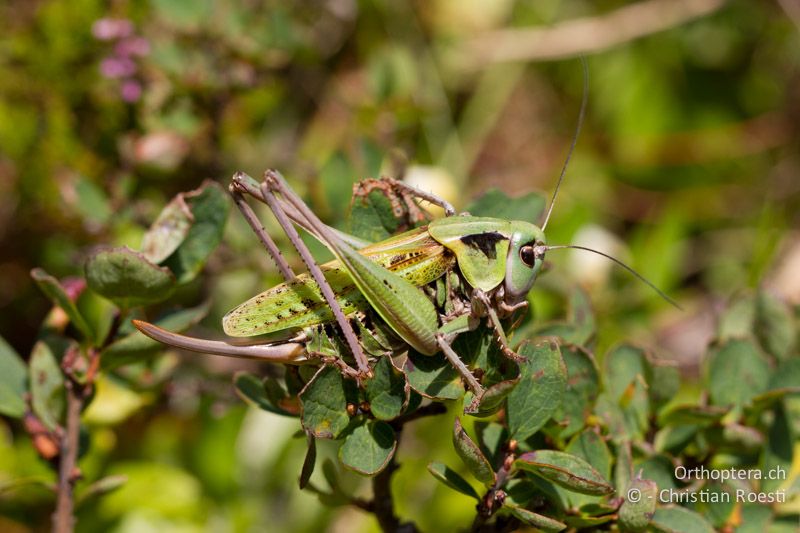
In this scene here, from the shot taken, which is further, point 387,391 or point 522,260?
point 522,260

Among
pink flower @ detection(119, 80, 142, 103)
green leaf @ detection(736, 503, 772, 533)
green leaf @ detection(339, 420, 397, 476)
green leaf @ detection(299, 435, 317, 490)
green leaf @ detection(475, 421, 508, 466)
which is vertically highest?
pink flower @ detection(119, 80, 142, 103)

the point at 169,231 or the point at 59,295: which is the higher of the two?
the point at 169,231

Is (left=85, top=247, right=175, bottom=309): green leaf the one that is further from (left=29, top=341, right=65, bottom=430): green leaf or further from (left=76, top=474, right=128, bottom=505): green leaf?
(left=76, top=474, right=128, bottom=505): green leaf

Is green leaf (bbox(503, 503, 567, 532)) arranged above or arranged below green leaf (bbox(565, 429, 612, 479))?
below

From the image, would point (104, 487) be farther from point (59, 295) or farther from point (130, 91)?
point (130, 91)

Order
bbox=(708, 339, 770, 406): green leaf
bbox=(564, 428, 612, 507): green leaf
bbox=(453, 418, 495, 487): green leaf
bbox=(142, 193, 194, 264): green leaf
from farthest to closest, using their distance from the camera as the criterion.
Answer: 1. bbox=(708, 339, 770, 406): green leaf
2. bbox=(142, 193, 194, 264): green leaf
3. bbox=(564, 428, 612, 507): green leaf
4. bbox=(453, 418, 495, 487): green leaf

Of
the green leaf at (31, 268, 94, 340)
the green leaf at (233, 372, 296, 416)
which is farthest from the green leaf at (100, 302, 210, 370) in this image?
the green leaf at (233, 372, 296, 416)

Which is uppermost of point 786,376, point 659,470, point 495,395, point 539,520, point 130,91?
point 786,376

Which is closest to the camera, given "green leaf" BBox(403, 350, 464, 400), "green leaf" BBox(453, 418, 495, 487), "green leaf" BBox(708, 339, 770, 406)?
"green leaf" BBox(453, 418, 495, 487)

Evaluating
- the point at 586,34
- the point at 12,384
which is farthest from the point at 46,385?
the point at 586,34
